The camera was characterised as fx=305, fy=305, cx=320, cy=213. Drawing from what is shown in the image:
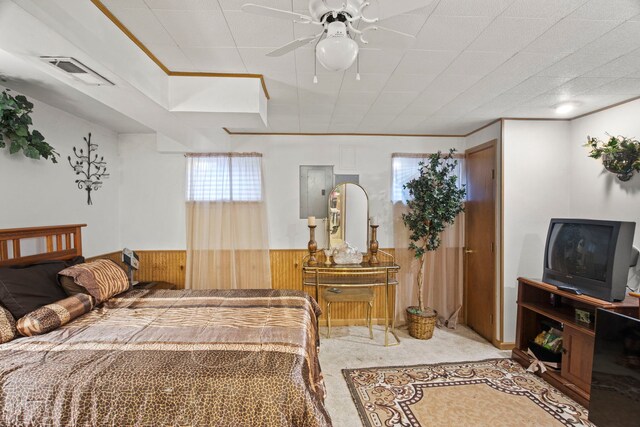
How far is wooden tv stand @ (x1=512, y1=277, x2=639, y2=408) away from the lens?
7.61ft

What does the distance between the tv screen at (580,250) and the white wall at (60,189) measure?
4475 millimetres

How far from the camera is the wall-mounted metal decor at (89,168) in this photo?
303 cm

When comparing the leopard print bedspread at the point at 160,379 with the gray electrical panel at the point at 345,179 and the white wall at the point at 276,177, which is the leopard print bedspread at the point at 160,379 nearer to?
the white wall at the point at 276,177

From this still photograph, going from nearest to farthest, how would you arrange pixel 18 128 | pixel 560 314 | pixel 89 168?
pixel 18 128 → pixel 560 314 → pixel 89 168

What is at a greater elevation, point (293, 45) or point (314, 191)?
point (293, 45)

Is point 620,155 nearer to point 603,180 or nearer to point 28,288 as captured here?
point 603,180

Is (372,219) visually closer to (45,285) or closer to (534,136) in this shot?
(534,136)

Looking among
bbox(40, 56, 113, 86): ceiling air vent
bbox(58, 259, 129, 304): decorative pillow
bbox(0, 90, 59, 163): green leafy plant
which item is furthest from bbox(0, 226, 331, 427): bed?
bbox(40, 56, 113, 86): ceiling air vent

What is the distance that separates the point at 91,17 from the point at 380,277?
11.2ft

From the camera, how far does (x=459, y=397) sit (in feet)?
7.88

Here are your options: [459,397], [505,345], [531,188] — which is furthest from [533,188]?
[459,397]

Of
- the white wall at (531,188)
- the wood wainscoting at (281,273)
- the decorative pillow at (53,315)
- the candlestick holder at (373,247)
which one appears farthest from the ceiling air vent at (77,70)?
the white wall at (531,188)

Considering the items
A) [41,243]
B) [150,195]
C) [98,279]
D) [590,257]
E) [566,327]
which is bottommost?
[566,327]

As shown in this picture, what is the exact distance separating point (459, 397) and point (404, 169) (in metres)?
2.52
